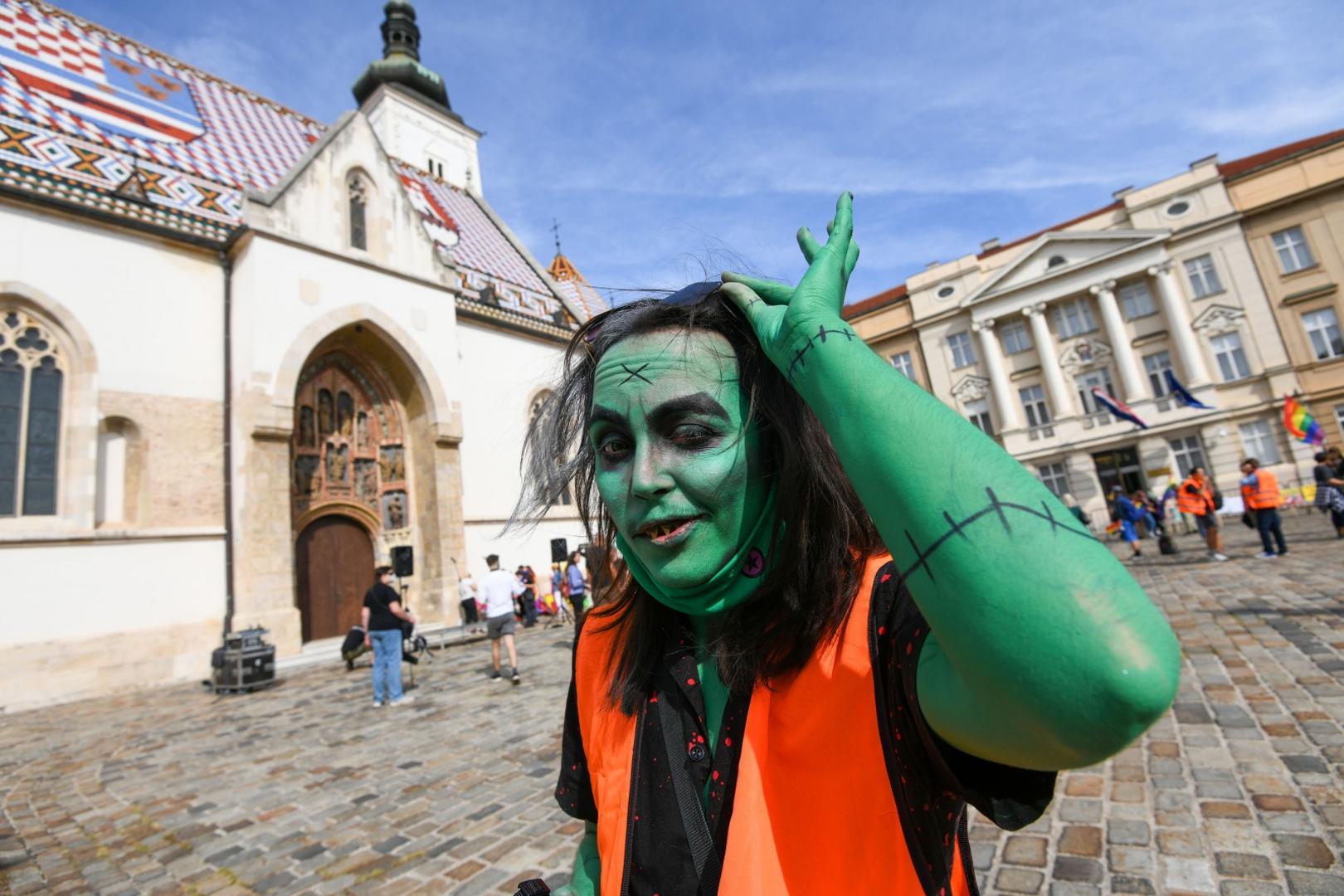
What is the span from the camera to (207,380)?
12.5 metres

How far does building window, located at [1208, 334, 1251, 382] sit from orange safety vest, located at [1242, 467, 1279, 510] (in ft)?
63.0

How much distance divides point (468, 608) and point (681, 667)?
1471 centimetres

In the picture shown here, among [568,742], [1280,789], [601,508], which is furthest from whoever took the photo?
[1280,789]

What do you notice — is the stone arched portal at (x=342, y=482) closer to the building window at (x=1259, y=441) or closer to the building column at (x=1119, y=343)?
the building column at (x=1119, y=343)

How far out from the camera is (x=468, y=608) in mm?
14594

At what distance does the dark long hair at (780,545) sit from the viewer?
103cm

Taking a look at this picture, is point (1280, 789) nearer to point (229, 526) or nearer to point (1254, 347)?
point (229, 526)

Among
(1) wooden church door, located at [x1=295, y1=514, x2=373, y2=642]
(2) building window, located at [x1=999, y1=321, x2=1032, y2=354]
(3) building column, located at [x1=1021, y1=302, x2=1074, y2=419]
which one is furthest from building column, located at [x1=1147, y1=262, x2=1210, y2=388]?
(1) wooden church door, located at [x1=295, y1=514, x2=373, y2=642]

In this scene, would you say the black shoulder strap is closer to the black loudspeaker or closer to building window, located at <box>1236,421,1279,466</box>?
the black loudspeaker

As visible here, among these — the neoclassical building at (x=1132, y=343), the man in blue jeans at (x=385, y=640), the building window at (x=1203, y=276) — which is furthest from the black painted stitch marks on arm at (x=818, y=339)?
the building window at (x=1203, y=276)

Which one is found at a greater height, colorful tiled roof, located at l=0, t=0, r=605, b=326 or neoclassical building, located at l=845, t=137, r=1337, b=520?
colorful tiled roof, located at l=0, t=0, r=605, b=326

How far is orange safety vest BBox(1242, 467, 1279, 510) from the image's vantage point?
9195 millimetres

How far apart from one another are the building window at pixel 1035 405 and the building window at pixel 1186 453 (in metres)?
4.57

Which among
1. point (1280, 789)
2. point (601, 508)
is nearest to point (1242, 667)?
point (1280, 789)
